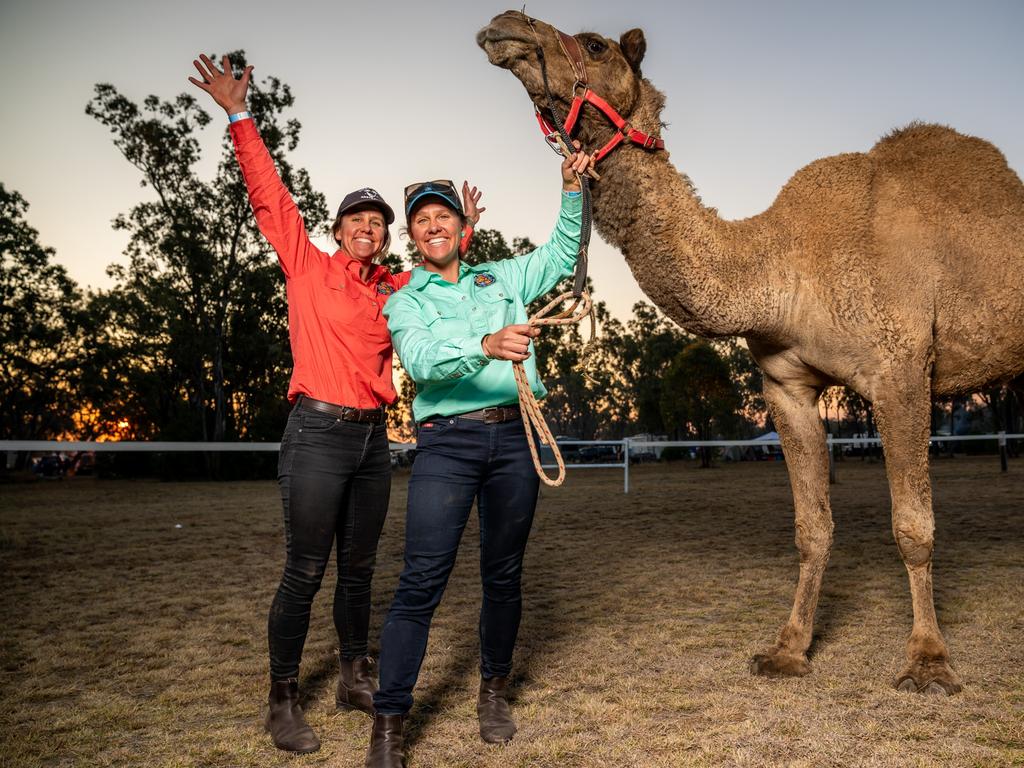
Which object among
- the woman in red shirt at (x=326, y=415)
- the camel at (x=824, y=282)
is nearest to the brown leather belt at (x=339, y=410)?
the woman in red shirt at (x=326, y=415)

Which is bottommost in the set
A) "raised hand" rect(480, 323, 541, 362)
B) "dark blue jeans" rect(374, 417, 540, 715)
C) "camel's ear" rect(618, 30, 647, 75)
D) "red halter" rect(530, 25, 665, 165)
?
"dark blue jeans" rect(374, 417, 540, 715)

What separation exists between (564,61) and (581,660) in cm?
352

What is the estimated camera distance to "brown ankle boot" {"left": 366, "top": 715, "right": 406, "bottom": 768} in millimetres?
3061

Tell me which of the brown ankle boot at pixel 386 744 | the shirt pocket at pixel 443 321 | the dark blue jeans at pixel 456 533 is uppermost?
the shirt pocket at pixel 443 321

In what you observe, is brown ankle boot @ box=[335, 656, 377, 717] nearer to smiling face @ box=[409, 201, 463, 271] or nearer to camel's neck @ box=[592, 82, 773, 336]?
smiling face @ box=[409, 201, 463, 271]

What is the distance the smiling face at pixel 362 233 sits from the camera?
4.03m

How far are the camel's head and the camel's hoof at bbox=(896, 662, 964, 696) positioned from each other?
11.0ft

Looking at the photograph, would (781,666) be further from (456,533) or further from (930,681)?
(456,533)

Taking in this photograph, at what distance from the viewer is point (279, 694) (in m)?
3.65

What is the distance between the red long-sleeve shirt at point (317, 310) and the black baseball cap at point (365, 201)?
10.6 inches

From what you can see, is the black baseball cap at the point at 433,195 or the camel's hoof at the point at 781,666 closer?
the black baseball cap at the point at 433,195

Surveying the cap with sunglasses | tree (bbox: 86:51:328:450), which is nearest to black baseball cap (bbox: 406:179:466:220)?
the cap with sunglasses

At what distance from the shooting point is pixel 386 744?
3.09 m

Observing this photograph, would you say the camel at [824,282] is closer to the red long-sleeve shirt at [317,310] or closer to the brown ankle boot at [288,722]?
the red long-sleeve shirt at [317,310]
